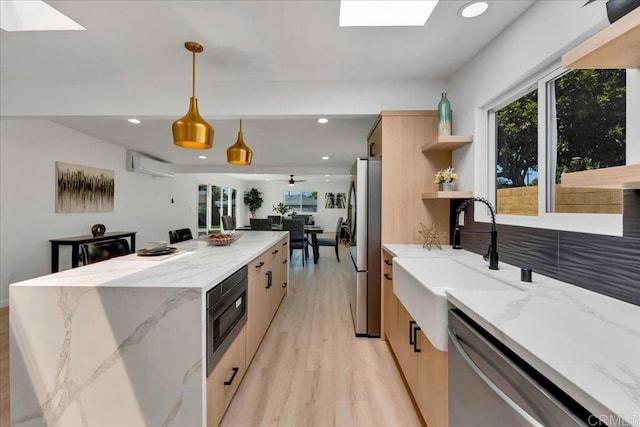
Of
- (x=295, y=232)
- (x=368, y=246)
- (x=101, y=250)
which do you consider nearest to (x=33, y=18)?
(x=101, y=250)

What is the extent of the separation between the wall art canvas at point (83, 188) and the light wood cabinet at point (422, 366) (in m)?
4.78

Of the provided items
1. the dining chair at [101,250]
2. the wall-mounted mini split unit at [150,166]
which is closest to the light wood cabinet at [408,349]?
the dining chair at [101,250]

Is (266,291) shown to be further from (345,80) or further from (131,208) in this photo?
(131,208)

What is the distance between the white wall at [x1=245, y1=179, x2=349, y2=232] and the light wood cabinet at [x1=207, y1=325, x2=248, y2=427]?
31.5 ft

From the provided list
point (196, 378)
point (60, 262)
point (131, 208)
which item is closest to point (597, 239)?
point (196, 378)

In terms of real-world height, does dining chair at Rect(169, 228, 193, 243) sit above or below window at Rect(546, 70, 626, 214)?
below

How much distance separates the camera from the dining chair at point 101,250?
7.03ft

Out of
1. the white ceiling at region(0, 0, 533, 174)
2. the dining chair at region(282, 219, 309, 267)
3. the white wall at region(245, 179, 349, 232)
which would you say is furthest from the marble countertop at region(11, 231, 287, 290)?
the white wall at region(245, 179, 349, 232)

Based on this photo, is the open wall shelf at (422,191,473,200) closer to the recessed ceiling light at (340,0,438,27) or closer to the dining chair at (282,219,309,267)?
the recessed ceiling light at (340,0,438,27)

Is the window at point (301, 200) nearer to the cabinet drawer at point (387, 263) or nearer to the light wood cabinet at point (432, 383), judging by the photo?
the cabinet drawer at point (387, 263)

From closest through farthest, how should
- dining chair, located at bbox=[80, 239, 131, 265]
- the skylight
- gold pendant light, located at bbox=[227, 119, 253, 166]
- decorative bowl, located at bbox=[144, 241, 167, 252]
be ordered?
1. the skylight
2. decorative bowl, located at bbox=[144, 241, 167, 252]
3. dining chair, located at bbox=[80, 239, 131, 265]
4. gold pendant light, located at bbox=[227, 119, 253, 166]

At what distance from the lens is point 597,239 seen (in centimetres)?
116

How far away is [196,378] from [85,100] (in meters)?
2.97

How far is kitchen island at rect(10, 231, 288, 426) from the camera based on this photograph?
1245 millimetres
